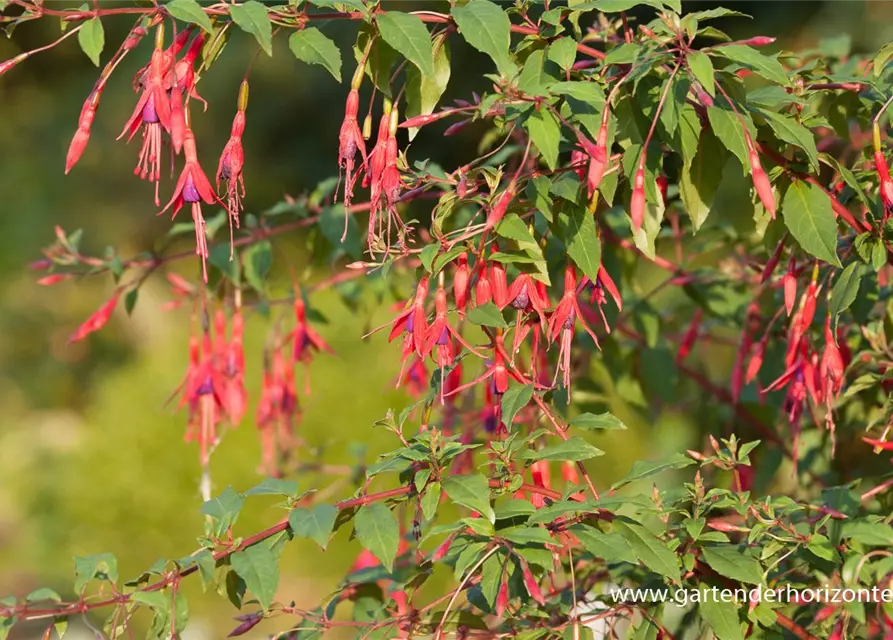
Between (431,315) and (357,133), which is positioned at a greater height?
(357,133)

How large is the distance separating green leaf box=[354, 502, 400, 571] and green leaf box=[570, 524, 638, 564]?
4.4 inches

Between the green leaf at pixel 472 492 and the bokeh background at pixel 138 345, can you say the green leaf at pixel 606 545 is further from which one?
the bokeh background at pixel 138 345

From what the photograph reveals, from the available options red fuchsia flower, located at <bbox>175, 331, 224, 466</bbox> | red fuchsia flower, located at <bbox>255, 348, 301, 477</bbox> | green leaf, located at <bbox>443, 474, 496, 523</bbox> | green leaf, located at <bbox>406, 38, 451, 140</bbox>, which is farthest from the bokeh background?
green leaf, located at <bbox>443, 474, 496, 523</bbox>

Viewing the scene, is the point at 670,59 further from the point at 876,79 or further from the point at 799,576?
the point at 799,576

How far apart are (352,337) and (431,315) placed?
2.50 m

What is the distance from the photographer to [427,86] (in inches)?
27.5

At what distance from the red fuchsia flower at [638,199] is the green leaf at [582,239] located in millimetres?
29

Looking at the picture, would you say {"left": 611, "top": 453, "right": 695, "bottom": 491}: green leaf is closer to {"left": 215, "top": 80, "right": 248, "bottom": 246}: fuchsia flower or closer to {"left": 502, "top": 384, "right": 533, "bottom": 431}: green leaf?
{"left": 502, "top": 384, "right": 533, "bottom": 431}: green leaf

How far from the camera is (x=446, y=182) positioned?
658 millimetres

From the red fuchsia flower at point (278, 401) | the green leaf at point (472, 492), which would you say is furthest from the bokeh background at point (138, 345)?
the green leaf at point (472, 492)

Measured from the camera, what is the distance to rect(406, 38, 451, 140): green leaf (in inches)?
27.4

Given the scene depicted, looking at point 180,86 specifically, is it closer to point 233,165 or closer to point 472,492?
point 233,165

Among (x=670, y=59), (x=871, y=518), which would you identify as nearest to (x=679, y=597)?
(x=871, y=518)

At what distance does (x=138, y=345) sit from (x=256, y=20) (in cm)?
430
